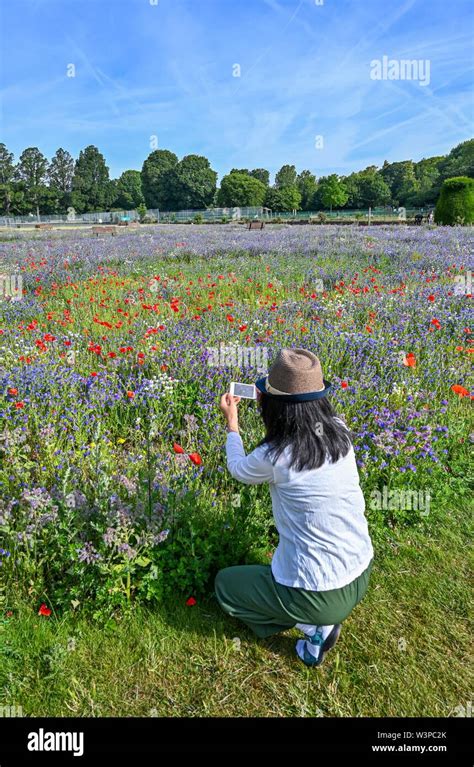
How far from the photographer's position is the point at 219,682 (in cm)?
230

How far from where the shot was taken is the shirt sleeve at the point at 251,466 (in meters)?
2.21

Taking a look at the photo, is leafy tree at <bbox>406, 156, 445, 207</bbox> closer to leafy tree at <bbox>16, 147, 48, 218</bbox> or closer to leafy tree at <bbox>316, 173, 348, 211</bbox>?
leafy tree at <bbox>316, 173, 348, 211</bbox>

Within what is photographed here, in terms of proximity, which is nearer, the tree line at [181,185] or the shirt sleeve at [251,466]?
the shirt sleeve at [251,466]

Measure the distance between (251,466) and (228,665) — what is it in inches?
41.9

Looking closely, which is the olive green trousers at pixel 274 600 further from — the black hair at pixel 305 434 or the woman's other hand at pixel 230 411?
the woman's other hand at pixel 230 411

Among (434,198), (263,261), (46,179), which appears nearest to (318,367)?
(263,261)

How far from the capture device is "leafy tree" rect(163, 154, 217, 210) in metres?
95.9

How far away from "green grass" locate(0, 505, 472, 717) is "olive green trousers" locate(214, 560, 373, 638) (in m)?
0.16

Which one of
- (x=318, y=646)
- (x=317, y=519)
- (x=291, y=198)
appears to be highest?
(x=291, y=198)

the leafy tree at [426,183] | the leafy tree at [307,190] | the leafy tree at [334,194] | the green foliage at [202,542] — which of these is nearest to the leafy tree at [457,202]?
the green foliage at [202,542]

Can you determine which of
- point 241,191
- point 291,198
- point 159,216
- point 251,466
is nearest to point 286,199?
point 291,198

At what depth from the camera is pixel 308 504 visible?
216 cm

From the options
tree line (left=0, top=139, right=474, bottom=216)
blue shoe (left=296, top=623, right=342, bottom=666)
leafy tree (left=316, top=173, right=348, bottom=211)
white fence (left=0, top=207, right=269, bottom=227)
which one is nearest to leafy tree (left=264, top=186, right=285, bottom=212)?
tree line (left=0, top=139, right=474, bottom=216)

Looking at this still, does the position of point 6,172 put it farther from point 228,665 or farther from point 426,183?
point 228,665
